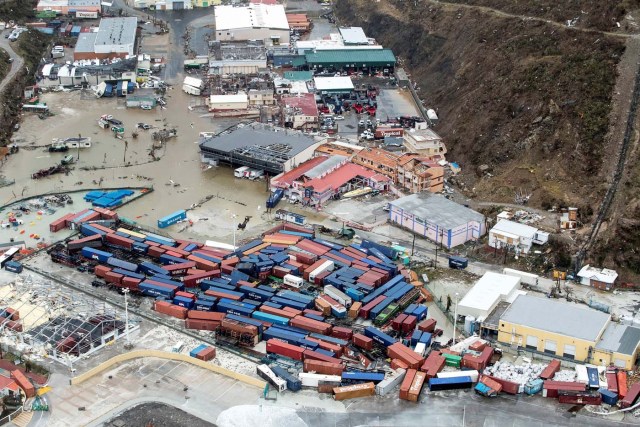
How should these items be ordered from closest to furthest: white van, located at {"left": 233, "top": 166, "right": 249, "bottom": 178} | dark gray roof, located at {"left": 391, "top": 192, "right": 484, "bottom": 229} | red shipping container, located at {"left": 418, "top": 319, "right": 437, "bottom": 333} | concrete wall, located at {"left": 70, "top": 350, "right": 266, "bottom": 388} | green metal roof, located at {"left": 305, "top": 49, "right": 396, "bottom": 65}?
concrete wall, located at {"left": 70, "top": 350, "right": 266, "bottom": 388}, red shipping container, located at {"left": 418, "top": 319, "right": 437, "bottom": 333}, dark gray roof, located at {"left": 391, "top": 192, "right": 484, "bottom": 229}, white van, located at {"left": 233, "top": 166, "right": 249, "bottom": 178}, green metal roof, located at {"left": 305, "top": 49, "right": 396, "bottom": 65}

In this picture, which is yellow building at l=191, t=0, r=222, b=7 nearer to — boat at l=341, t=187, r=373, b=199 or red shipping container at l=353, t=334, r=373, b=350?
boat at l=341, t=187, r=373, b=199

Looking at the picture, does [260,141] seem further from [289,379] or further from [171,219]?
[289,379]

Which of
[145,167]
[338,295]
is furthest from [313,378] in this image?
[145,167]

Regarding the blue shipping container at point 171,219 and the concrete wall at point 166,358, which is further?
the blue shipping container at point 171,219

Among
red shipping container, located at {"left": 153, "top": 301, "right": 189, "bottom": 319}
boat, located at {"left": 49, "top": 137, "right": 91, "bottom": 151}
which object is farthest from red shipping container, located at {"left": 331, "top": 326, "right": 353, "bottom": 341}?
boat, located at {"left": 49, "top": 137, "right": 91, "bottom": 151}

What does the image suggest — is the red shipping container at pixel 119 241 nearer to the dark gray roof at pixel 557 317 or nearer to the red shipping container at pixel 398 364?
the red shipping container at pixel 398 364

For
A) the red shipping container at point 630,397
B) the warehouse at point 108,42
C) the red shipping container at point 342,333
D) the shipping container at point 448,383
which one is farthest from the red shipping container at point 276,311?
the warehouse at point 108,42

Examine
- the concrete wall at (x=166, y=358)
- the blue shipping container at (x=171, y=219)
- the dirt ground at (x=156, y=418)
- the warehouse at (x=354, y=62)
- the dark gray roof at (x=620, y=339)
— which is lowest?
the dirt ground at (x=156, y=418)
